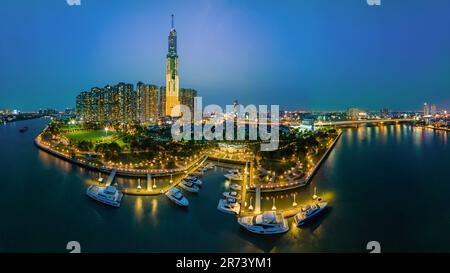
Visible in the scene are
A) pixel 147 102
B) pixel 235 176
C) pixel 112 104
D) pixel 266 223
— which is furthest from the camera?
pixel 147 102

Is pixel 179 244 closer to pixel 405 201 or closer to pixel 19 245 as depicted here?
pixel 19 245

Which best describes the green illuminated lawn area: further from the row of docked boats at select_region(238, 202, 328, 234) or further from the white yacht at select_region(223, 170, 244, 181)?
the row of docked boats at select_region(238, 202, 328, 234)

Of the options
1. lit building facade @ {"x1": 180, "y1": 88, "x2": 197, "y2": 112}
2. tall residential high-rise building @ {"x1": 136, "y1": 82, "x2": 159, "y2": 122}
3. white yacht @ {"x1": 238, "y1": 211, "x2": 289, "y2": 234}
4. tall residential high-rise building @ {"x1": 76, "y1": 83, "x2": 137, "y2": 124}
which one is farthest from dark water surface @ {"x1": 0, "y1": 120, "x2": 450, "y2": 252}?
lit building facade @ {"x1": 180, "y1": 88, "x2": 197, "y2": 112}

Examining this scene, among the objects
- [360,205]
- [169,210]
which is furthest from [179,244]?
[360,205]

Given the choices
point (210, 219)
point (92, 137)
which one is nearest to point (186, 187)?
point (210, 219)

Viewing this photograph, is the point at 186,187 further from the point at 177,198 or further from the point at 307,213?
the point at 307,213

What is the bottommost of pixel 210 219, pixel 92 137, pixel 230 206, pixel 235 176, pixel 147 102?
pixel 210 219

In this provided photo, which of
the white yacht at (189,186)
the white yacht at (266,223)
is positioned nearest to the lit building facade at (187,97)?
the white yacht at (189,186)
